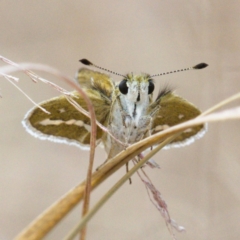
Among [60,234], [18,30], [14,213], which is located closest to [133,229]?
[60,234]

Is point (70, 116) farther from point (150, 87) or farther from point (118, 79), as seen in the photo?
point (118, 79)

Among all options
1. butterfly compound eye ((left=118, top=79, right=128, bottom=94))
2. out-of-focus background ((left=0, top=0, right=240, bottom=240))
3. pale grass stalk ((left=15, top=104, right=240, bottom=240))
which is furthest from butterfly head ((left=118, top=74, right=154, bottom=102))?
out-of-focus background ((left=0, top=0, right=240, bottom=240))

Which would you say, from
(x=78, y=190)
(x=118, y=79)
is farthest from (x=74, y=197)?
(x=118, y=79)

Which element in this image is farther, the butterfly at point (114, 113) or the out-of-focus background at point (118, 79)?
the out-of-focus background at point (118, 79)

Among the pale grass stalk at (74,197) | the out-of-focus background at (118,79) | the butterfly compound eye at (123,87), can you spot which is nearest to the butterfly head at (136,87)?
the butterfly compound eye at (123,87)

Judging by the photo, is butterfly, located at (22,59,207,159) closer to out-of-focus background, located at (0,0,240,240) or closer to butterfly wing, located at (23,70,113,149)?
butterfly wing, located at (23,70,113,149)

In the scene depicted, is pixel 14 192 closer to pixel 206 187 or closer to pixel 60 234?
pixel 60 234

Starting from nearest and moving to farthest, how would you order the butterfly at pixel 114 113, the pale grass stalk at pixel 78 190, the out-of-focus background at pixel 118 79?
the pale grass stalk at pixel 78 190, the butterfly at pixel 114 113, the out-of-focus background at pixel 118 79

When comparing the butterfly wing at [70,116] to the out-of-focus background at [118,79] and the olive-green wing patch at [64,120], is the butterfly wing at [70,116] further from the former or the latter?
the out-of-focus background at [118,79]
